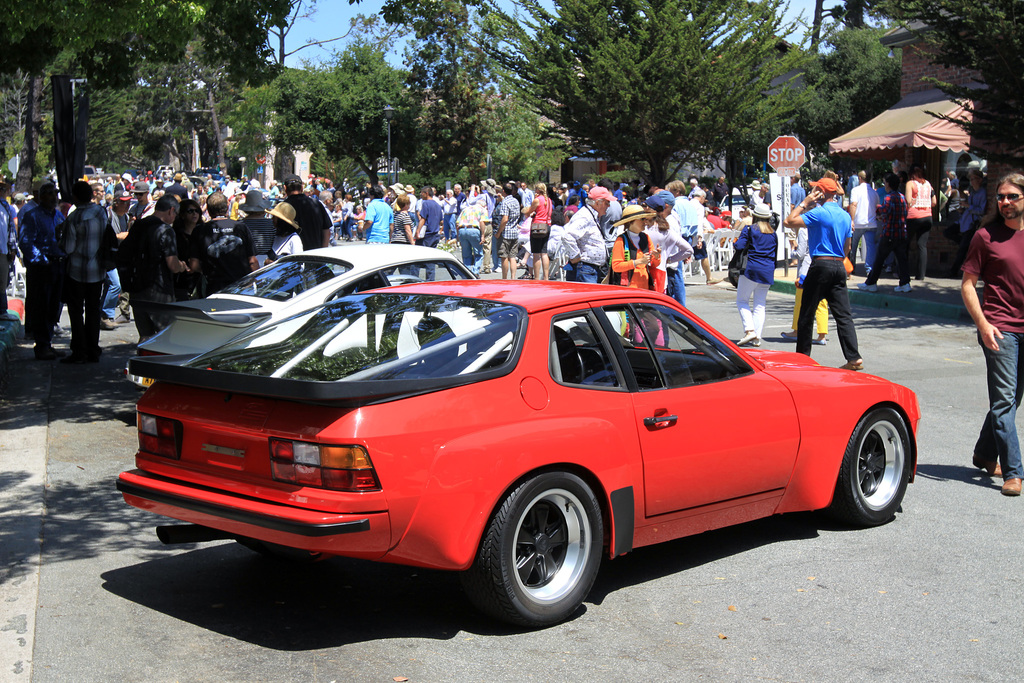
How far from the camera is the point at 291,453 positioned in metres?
4.17

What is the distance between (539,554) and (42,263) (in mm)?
9684

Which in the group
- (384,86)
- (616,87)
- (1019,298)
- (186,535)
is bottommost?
(186,535)

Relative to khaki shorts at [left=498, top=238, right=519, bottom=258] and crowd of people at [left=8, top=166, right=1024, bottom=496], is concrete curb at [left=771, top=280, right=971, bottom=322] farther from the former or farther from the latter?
khaki shorts at [left=498, top=238, right=519, bottom=258]

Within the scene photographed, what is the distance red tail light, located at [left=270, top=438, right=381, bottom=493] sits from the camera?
4.05 meters

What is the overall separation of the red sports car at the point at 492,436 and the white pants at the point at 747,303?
7.15 metres

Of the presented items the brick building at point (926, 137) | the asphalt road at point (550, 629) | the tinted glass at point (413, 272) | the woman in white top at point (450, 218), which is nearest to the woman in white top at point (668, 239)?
the tinted glass at point (413, 272)

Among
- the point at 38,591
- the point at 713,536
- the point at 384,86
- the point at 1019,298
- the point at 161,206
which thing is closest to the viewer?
the point at 38,591

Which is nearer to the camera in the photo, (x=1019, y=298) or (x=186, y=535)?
(x=186, y=535)

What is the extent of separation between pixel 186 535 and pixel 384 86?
57385 mm

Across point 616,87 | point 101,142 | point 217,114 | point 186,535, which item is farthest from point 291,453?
point 217,114

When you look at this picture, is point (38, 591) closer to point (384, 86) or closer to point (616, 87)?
point (616, 87)

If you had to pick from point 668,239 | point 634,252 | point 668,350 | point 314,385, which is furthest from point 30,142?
point 314,385

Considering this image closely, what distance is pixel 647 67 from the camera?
105 feet

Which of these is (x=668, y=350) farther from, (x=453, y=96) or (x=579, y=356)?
(x=453, y=96)
